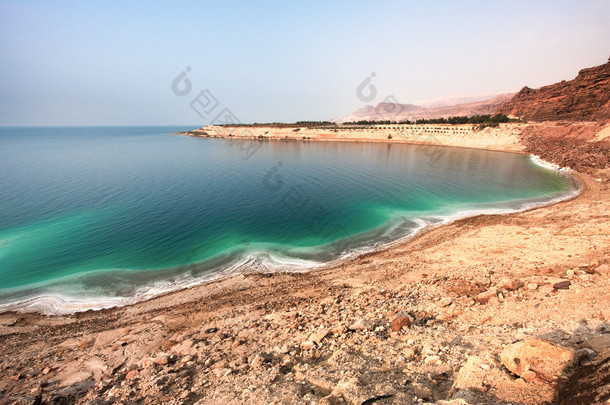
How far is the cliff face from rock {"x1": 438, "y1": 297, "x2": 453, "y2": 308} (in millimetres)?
75330

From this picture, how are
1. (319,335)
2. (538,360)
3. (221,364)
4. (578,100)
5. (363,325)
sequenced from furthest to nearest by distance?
(578,100), (363,325), (319,335), (221,364), (538,360)

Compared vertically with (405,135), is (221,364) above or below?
below

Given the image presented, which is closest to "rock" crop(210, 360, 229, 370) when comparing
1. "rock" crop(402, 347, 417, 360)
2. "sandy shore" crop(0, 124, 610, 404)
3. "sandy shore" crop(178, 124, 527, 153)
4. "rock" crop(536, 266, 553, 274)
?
"sandy shore" crop(0, 124, 610, 404)

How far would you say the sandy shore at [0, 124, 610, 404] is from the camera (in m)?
5.18

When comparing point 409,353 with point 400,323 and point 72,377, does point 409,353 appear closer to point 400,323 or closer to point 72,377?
point 400,323

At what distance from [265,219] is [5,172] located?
4950 cm

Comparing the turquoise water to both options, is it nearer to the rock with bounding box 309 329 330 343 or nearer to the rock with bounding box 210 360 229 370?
the rock with bounding box 309 329 330 343

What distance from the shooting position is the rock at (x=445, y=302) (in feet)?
28.7

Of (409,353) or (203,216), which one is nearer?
(409,353)

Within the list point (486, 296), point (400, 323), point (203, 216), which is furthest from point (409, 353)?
point (203, 216)

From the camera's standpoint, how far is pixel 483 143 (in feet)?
207

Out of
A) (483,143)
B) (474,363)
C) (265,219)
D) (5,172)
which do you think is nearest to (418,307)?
(474,363)

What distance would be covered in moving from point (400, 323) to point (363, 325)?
108 centimetres

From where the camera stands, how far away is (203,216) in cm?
2286
